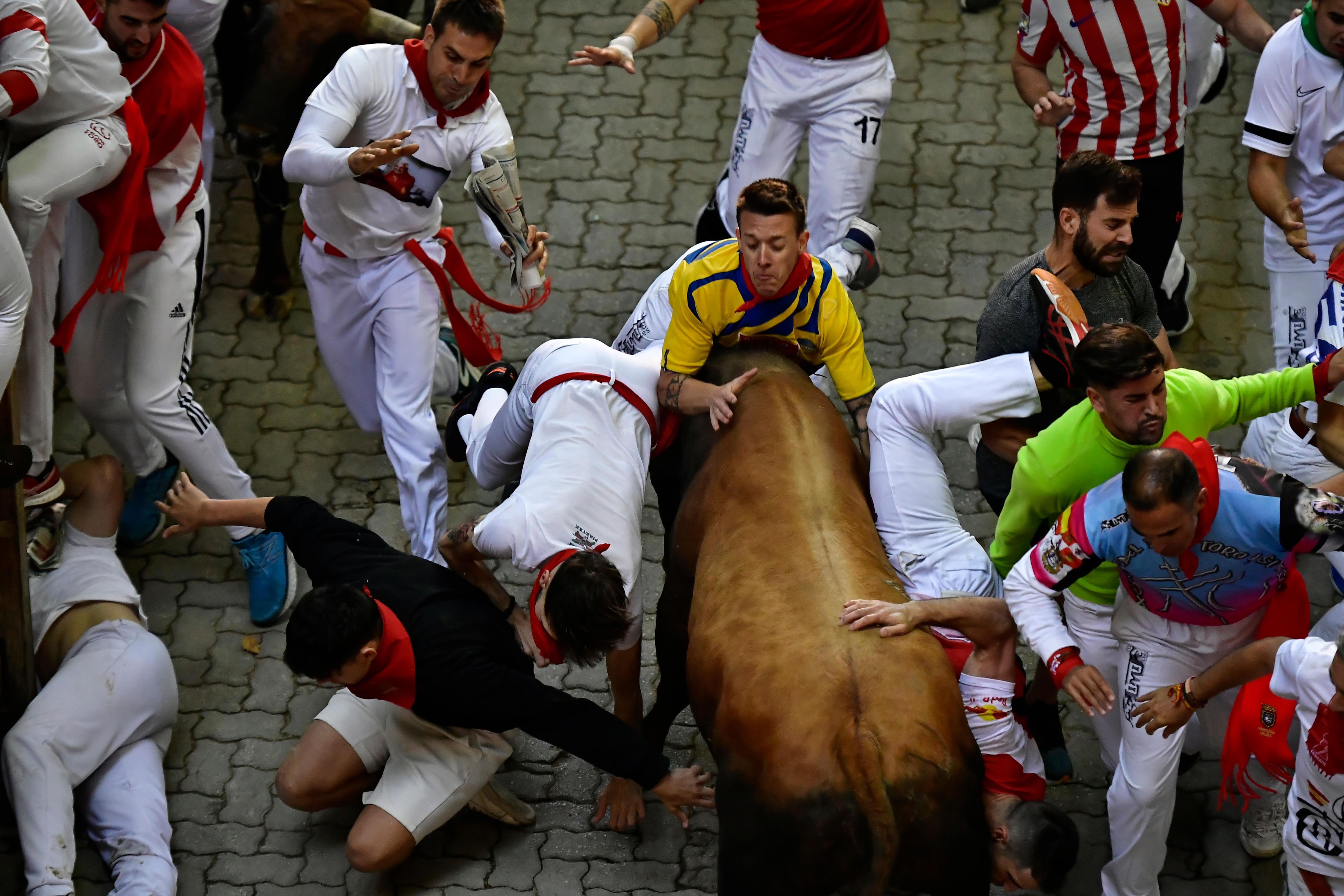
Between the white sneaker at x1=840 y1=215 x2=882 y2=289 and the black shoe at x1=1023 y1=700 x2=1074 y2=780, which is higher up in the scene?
the white sneaker at x1=840 y1=215 x2=882 y2=289

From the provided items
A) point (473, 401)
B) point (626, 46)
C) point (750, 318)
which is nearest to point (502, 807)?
point (473, 401)

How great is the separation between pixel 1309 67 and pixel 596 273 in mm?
3115

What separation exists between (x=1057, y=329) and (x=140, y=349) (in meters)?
3.06

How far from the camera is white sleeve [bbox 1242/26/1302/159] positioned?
491 cm

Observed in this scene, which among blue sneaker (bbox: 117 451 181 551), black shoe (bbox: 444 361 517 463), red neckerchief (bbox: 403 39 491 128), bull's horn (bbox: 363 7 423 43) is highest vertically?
bull's horn (bbox: 363 7 423 43)

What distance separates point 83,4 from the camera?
14.6ft

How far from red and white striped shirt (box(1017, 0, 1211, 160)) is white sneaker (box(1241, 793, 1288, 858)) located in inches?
96.7

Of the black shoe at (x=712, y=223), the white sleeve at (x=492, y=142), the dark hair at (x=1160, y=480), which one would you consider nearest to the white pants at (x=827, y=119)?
the black shoe at (x=712, y=223)

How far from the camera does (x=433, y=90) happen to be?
187 inches

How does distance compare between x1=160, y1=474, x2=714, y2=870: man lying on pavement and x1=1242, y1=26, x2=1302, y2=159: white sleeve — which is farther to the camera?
x1=1242, y1=26, x2=1302, y2=159: white sleeve

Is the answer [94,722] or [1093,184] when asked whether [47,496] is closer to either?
[94,722]

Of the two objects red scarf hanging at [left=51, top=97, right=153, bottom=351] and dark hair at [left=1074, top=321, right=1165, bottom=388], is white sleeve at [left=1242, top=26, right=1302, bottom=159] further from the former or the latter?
red scarf hanging at [left=51, top=97, right=153, bottom=351]

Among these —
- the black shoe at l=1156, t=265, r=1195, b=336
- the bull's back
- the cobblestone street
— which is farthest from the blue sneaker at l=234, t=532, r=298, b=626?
the black shoe at l=1156, t=265, r=1195, b=336

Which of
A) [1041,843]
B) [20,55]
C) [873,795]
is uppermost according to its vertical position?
[20,55]
